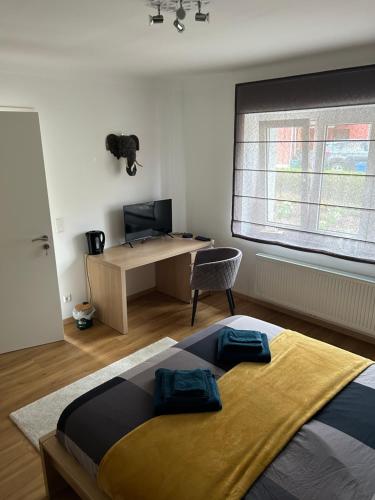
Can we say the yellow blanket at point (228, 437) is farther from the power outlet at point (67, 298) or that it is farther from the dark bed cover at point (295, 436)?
the power outlet at point (67, 298)

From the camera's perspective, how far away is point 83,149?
366cm

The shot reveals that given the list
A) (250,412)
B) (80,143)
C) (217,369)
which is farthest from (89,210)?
(250,412)

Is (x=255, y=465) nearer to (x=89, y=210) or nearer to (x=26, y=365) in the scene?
(x=26, y=365)

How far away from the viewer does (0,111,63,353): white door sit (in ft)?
9.66

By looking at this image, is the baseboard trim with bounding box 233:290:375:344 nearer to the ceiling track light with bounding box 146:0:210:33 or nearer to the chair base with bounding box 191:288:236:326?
the chair base with bounding box 191:288:236:326

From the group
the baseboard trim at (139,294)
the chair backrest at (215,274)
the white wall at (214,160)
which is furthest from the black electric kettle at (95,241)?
the white wall at (214,160)

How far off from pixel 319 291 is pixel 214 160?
1.83 meters

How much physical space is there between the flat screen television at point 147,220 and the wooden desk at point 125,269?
0.10m

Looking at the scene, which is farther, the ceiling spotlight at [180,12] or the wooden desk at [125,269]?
the wooden desk at [125,269]

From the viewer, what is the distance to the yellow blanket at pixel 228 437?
139 cm

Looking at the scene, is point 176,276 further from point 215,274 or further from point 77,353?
point 77,353

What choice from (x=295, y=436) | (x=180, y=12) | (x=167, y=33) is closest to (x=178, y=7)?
(x=180, y=12)

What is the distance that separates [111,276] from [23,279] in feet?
2.52

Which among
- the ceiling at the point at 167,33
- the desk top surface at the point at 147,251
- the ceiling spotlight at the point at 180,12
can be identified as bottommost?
the desk top surface at the point at 147,251
